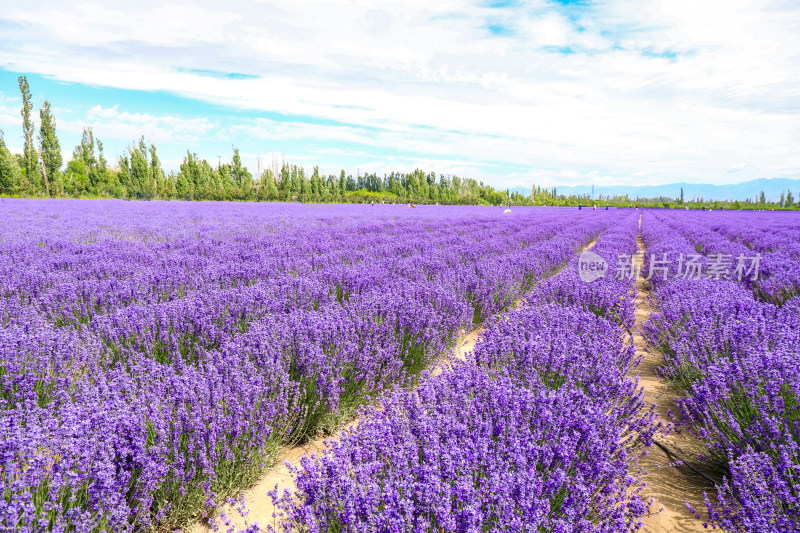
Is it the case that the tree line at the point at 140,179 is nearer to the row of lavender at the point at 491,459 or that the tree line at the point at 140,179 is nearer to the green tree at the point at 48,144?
the green tree at the point at 48,144

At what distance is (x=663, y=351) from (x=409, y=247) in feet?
14.6

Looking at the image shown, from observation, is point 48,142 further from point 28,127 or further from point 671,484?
Answer: point 671,484

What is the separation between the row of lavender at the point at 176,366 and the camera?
1384mm

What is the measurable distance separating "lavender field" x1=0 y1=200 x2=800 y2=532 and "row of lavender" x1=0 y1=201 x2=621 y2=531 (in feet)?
0.05

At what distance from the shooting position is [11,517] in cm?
107

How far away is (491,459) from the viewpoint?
1421mm

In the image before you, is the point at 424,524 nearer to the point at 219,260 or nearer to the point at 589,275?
the point at 589,275

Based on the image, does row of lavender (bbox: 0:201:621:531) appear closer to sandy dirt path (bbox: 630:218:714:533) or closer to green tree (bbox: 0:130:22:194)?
sandy dirt path (bbox: 630:218:714:533)

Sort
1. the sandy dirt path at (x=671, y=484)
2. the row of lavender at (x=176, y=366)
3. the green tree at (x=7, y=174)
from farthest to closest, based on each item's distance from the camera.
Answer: the green tree at (x=7, y=174), the sandy dirt path at (x=671, y=484), the row of lavender at (x=176, y=366)

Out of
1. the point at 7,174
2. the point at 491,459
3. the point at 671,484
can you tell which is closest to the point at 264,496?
the point at 491,459

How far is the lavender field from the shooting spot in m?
1.33

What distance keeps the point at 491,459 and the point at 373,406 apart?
1440 mm

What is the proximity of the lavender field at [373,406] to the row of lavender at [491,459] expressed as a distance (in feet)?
0.03

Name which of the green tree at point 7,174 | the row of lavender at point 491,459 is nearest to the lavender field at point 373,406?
the row of lavender at point 491,459
